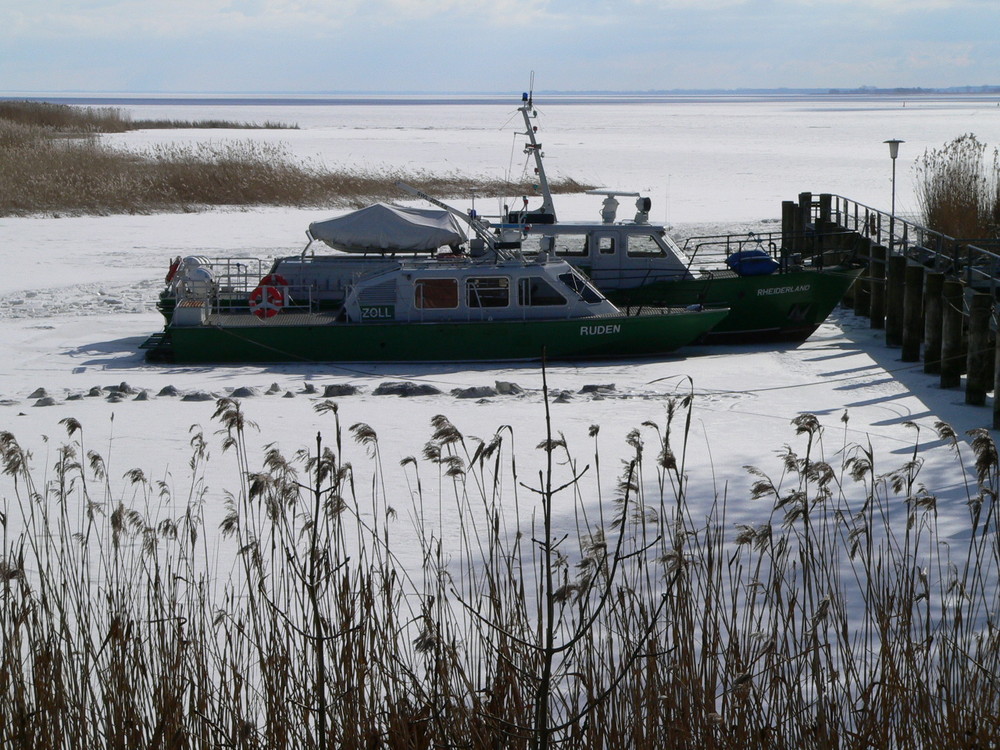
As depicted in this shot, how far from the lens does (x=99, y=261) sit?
25.1 meters

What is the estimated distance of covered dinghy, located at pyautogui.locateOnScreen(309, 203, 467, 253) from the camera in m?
17.5

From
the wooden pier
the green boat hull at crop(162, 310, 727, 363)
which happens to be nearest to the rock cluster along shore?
the green boat hull at crop(162, 310, 727, 363)

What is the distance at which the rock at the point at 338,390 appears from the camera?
1395cm

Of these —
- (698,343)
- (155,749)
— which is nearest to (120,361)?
(698,343)

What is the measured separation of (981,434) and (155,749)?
2.88 metres

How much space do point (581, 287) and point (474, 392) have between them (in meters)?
3.43

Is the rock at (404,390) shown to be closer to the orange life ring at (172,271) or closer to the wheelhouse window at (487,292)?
the wheelhouse window at (487,292)

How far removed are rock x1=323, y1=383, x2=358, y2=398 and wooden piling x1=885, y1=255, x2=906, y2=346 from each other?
7.93 metres

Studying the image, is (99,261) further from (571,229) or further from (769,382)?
(769,382)

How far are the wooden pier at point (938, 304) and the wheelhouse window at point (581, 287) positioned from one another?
4123mm

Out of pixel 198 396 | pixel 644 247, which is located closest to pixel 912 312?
pixel 644 247

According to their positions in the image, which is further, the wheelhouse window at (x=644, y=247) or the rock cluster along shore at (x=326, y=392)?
the wheelhouse window at (x=644, y=247)

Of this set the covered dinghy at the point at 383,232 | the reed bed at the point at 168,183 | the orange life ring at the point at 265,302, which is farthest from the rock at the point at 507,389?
the reed bed at the point at 168,183

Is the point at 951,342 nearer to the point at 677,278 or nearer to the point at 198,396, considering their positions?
the point at 677,278
